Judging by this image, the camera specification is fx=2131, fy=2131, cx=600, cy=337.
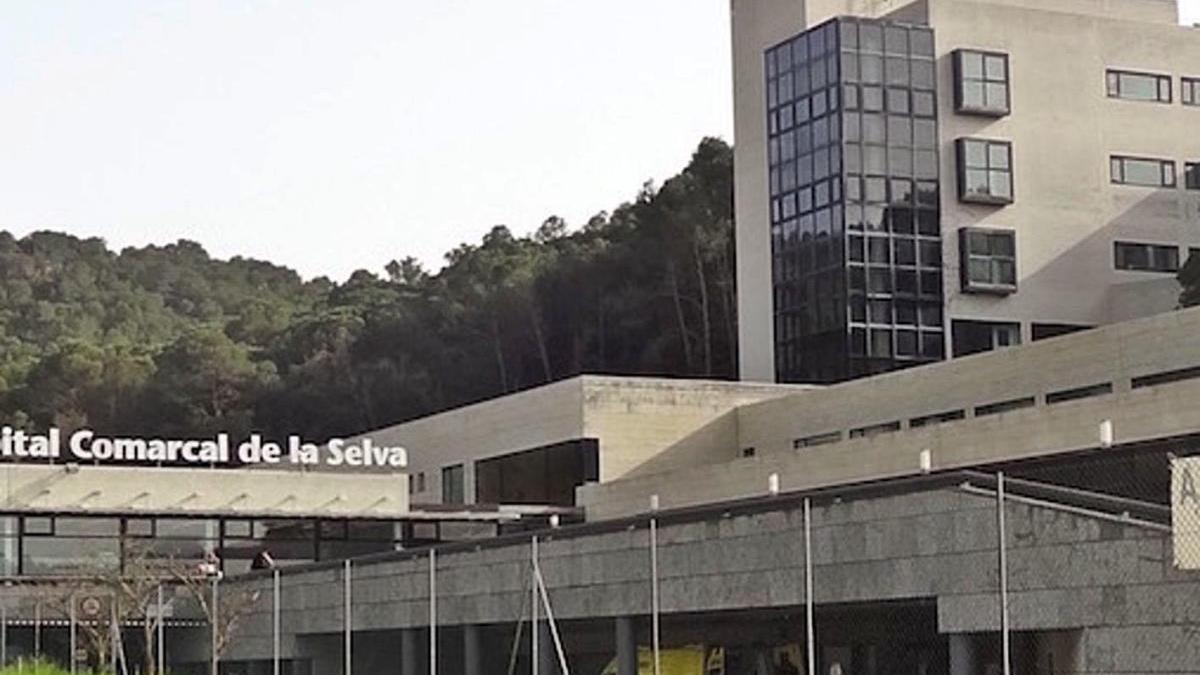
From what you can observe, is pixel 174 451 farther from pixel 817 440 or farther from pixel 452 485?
pixel 817 440

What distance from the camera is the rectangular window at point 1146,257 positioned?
81.9m

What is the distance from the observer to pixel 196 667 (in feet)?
177

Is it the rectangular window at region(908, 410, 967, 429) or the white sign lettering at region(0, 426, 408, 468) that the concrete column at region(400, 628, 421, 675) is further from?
the white sign lettering at region(0, 426, 408, 468)

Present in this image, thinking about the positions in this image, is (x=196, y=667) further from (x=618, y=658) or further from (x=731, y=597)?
(x=731, y=597)

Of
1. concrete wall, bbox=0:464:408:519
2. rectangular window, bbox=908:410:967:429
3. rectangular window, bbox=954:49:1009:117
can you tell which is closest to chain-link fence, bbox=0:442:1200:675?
rectangular window, bbox=908:410:967:429

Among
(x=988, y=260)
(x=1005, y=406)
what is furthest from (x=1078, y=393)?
(x=988, y=260)

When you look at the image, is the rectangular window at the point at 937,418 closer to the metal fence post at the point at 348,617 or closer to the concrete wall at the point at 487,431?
the concrete wall at the point at 487,431

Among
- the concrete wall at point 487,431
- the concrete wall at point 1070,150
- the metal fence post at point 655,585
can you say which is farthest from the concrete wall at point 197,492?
the metal fence post at point 655,585

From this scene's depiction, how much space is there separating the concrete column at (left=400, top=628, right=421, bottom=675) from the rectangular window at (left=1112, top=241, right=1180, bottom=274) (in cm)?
4746

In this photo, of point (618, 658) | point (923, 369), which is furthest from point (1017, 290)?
point (618, 658)

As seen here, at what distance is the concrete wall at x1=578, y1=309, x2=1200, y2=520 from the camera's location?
49125 mm

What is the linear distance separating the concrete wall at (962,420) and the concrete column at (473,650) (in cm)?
1665

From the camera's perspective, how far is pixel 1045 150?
79875 mm

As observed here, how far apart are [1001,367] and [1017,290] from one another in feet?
57.1
